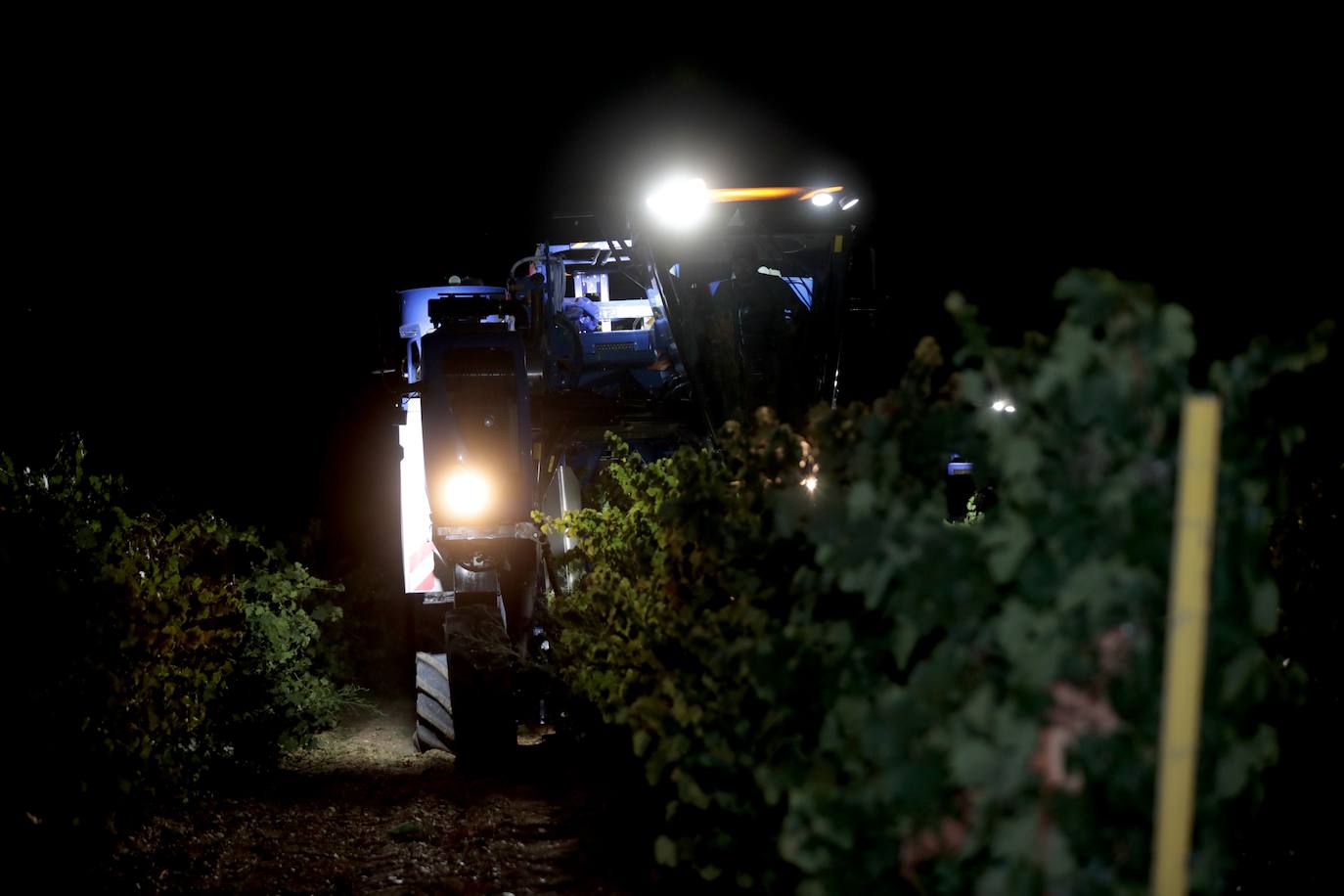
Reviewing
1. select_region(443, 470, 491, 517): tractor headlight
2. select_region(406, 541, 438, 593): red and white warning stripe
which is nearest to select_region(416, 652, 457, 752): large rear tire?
select_region(443, 470, 491, 517): tractor headlight

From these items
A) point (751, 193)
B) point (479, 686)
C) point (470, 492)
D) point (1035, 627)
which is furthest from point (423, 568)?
point (1035, 627)

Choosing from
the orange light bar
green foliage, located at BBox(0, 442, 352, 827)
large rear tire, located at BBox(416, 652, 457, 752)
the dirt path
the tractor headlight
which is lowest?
the dirt path

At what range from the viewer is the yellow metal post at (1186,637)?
6.25 feet

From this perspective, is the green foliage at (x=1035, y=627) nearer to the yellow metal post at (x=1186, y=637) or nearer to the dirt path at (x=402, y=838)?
the yellow metal post at (x=1186, y=637)

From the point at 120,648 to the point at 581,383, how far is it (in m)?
4.28

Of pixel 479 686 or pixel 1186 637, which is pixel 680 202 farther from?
pixel 1186 637

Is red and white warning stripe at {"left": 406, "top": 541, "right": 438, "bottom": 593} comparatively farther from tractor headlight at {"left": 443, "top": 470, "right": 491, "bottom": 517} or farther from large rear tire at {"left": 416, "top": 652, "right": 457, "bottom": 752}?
tractor headlight at {"left": 443, "top": 470, "right": 491, "bottom": 517}

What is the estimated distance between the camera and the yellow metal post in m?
1.90

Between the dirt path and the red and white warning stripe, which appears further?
the red and white warning stripe

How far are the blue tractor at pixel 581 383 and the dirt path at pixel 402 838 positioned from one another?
57 centimetres

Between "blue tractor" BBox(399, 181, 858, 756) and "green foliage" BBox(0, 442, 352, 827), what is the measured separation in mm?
1420

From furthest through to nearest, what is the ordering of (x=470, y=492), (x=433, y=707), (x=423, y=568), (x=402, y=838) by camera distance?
(x=423, y=568)
(x=433, y=707)
(x=470, y=492)
(x=402, y=838)

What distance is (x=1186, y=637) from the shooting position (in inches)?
75.1

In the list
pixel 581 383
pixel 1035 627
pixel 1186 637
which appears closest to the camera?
pixel 1186 637
